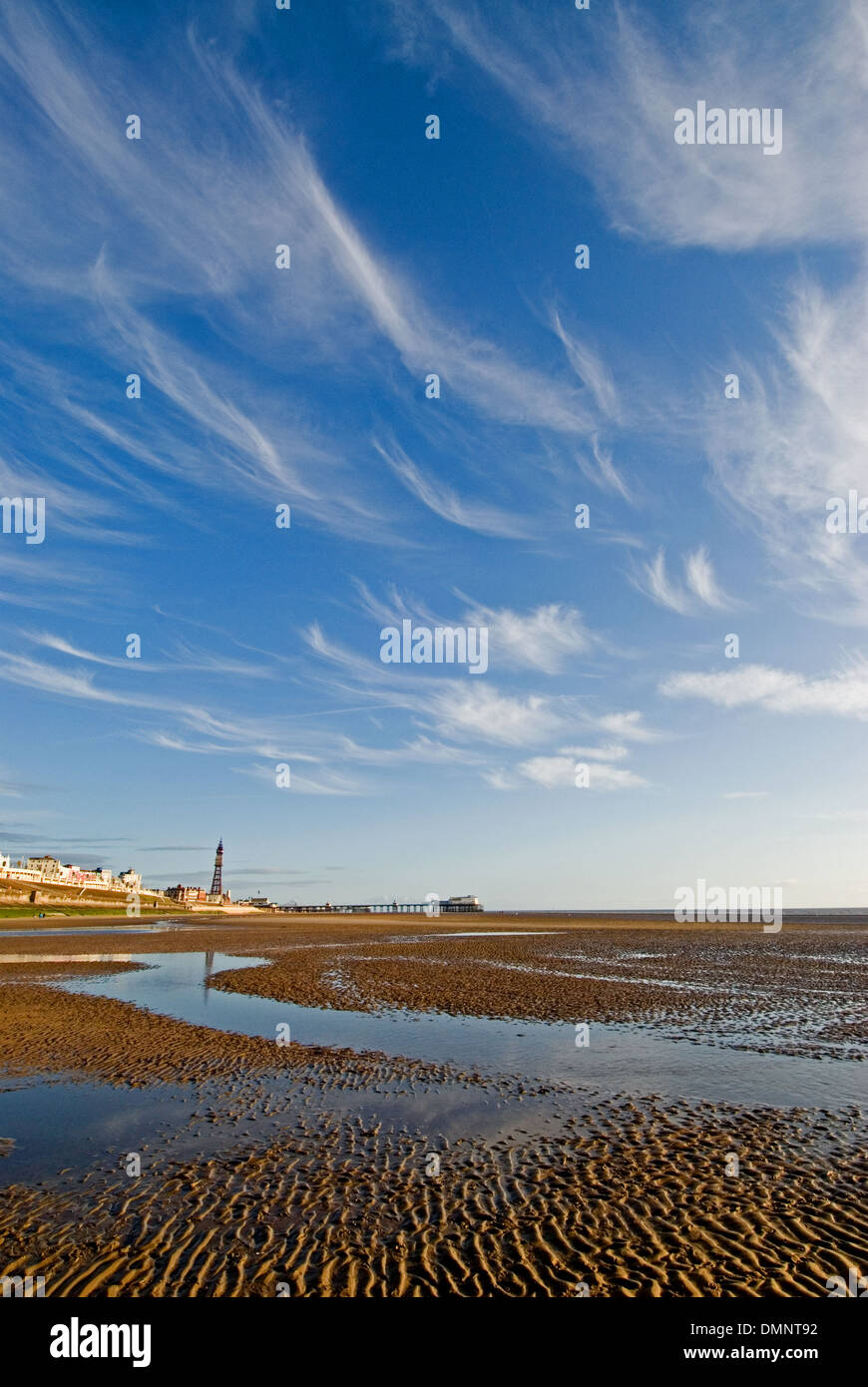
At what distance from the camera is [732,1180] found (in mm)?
11289

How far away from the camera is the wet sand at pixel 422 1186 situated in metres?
8.34

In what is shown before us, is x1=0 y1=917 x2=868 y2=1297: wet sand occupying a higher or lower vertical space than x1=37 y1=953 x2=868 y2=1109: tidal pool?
higher

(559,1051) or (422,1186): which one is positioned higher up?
(422,1186)

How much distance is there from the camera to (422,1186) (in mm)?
10867

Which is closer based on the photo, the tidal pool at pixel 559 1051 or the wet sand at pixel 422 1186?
the wet sand at pixel 422 1186

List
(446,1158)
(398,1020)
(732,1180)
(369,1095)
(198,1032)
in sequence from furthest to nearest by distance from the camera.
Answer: (398,1020)
(198,1032)
(369,1095)
(446,1158)
(732,1180)

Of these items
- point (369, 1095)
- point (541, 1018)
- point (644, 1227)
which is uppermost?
point (644, 1227)

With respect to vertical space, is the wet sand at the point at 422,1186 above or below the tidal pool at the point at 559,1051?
above

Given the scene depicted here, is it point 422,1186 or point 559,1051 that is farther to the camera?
point 559,1051

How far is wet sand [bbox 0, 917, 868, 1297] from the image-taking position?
328 inches

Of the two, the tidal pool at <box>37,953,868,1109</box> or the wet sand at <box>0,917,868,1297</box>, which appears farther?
the tidal pool at <box>37,953,868,1109</box>

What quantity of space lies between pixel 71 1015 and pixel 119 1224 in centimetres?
1924
